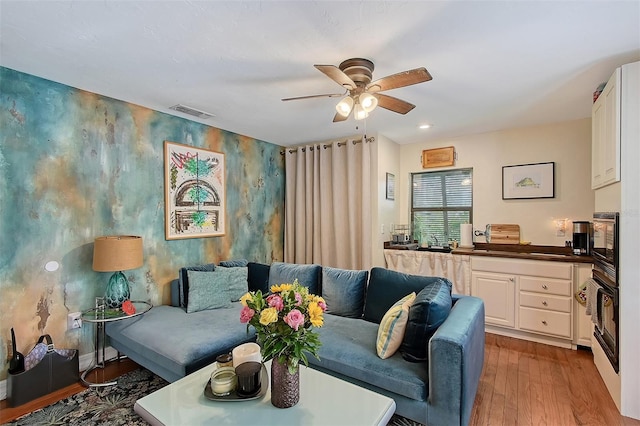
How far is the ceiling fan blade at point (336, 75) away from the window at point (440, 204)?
2708mm

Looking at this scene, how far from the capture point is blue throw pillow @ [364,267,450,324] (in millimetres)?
2598

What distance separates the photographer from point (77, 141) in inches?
105

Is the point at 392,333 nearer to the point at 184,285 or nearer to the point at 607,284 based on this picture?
the point at 607,284

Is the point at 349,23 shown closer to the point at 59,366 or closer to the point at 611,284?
the point at 611,284

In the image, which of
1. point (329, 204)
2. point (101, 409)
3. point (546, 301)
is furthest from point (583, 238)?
point (101, 409)

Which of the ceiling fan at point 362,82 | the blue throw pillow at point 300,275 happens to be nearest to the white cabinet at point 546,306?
the blue throw pillow at point 300,275

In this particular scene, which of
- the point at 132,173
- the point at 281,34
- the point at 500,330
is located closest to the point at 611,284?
the point at 500,330

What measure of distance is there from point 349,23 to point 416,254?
9.76 feet

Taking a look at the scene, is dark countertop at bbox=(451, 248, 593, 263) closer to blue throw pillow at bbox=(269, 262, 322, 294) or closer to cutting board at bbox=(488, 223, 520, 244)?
cutting board at bbox=(488, 223, 520, 244)

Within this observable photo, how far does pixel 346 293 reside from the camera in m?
→ 2.89

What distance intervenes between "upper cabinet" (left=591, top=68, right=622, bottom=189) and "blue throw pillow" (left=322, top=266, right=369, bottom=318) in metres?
2.04

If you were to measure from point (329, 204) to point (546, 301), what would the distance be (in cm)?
272

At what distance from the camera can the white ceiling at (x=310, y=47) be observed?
5.41 feet

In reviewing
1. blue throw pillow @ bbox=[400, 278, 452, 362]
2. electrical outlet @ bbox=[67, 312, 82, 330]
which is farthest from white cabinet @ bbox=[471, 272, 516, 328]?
electrical outlet @ bbox=[67, 312, 82, 330]
